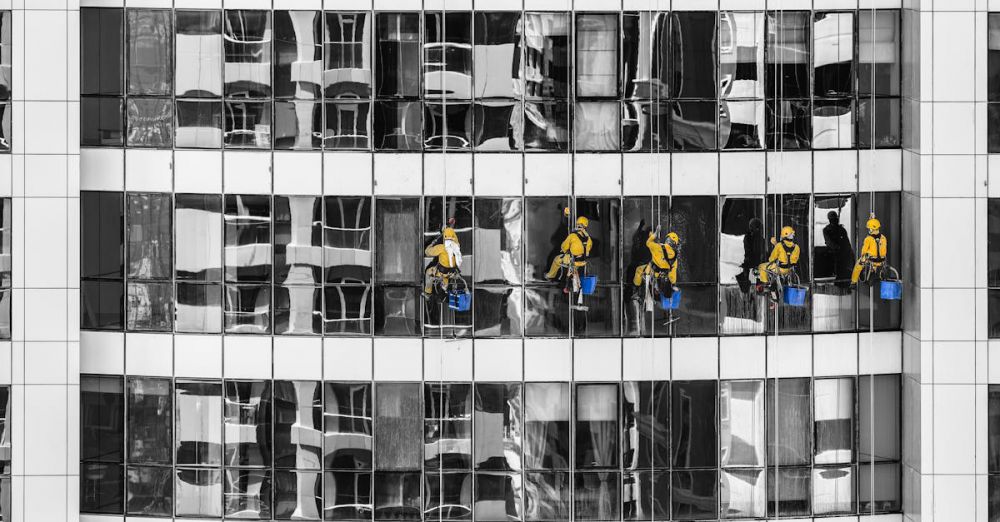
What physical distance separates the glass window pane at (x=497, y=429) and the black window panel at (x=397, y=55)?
6085 millimetres

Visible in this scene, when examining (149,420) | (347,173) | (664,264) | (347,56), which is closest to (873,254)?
(664,264)

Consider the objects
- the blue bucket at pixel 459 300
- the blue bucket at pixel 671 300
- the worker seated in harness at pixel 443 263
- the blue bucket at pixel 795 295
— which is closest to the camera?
the worker seated in harness at pixel 443 263

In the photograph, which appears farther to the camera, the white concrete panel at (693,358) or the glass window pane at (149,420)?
the glass window pane at (149,420)

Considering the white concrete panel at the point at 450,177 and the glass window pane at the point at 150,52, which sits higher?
the glass window pane at the point at 150,52

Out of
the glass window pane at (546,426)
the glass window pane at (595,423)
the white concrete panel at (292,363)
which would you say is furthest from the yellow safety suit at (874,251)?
the white concrete panel at (292,363)

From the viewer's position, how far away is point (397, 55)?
984 inches

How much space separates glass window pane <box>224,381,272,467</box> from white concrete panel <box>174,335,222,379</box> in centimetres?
45

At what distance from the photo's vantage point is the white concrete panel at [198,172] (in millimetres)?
24984

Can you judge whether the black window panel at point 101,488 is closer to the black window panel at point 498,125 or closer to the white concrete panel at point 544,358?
the white concrete panel at point 544,358

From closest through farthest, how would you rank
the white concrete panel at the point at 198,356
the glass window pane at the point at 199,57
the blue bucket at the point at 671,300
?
the blue bucket at the point at 671,300, the glass window pane at the point at 199,57, the white concrete panel at the point at 198,356

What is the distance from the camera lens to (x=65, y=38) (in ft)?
80.9

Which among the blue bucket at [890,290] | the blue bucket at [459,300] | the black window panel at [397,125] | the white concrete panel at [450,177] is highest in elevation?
the black window panel at [397,125]

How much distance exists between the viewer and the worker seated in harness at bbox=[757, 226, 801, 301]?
79.5 ft

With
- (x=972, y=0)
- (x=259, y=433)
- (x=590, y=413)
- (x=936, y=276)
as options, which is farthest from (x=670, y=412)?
(x=972, y=0)
